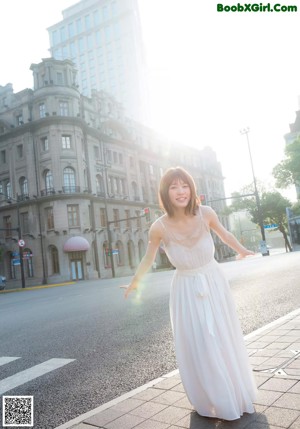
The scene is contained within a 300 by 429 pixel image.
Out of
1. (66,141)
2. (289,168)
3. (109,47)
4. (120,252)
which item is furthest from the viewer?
(109,47)

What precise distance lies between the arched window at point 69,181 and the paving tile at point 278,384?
3636 centimetres

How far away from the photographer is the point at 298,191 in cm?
6481

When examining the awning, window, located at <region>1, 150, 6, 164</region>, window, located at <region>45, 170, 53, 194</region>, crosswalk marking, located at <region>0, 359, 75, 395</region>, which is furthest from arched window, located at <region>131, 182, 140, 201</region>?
crosswalk marking, located at <region>0, 359, 75, 395</region>

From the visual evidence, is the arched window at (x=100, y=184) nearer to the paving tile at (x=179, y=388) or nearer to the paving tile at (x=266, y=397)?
the paving tile at (x=179, y=388)

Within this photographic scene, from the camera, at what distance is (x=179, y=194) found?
3.02 meters

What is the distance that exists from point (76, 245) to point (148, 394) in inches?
1352

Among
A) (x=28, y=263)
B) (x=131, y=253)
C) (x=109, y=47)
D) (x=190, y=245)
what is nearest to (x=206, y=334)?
(x=190, y=245)

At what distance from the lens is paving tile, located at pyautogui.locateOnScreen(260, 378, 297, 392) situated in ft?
9.84

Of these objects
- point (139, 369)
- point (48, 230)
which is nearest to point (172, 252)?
point (139, 369)

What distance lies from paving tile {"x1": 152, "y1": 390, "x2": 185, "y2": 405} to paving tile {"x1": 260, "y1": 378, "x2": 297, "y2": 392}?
2.31ft

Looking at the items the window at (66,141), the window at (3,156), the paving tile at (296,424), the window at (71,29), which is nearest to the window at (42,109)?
the window at (66,141)

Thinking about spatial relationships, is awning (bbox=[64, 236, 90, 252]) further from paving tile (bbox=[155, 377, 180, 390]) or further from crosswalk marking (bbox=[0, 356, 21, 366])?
paving tile (bbox=[155, 377, 180, 390])

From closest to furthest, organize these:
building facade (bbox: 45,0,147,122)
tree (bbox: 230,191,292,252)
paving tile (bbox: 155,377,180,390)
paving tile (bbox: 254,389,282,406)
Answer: paving tile (bbox: 254,389,282,406) < paving tile (bbox: 155,377,180,390) < tree (bbox: 230,191,292,252) < building facade (bbox: 45,0,147,122)

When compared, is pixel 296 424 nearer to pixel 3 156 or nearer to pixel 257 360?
pixel 257 360
